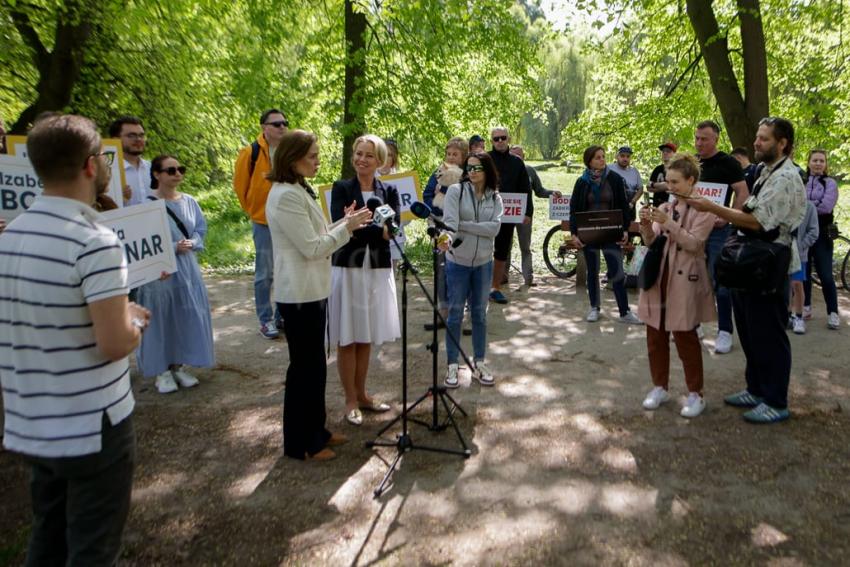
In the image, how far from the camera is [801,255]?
21.6 feet

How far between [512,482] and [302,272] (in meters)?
1.81

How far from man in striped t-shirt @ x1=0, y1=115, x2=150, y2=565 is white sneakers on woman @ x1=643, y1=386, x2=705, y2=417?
12.6ft

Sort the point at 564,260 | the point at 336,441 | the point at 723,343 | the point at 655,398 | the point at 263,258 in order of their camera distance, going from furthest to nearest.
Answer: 1. the point at 564,260
2. the point at 263,258
3. the point at 723,343
4. the point at 655,398
5. the point at 336,441

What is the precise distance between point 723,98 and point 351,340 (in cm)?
777

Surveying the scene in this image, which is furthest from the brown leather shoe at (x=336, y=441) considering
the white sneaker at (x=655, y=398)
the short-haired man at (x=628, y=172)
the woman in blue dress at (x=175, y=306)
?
the short-haired man at (x=628, y=172)

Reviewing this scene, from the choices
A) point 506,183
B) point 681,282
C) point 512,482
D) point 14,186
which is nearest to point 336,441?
point 512,482

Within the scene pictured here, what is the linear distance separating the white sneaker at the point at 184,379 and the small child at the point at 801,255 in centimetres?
630

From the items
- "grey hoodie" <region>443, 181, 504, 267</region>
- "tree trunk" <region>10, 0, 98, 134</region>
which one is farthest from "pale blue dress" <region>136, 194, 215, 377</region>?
"tree trunk" <region>10, 0, 98, 134</region>

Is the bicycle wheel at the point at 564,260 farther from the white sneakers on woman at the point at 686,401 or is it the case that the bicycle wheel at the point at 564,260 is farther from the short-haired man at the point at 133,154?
the short-haired man at the point at 133,154

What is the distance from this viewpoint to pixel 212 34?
36.4ft

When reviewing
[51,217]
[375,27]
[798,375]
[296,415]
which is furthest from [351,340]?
[375,27]

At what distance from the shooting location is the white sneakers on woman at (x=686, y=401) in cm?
448

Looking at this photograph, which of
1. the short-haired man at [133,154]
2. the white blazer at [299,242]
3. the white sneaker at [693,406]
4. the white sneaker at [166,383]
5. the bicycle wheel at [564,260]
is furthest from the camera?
the bicycle wheel at [564,260]

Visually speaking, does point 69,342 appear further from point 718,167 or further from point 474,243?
point 718,167
